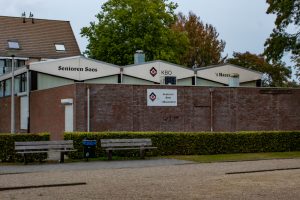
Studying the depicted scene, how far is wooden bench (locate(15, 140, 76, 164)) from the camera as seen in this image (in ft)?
65.5

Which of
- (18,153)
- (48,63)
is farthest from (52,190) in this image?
(48,63)

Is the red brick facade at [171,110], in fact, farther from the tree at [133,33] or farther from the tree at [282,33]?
the tree at [133,33]

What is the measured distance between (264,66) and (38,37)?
25.1m

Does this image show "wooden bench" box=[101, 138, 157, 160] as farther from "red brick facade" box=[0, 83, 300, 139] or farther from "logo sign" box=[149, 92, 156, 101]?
"logo sign" box=[149, 92, 156, 101]

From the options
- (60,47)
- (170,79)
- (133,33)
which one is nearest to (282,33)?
(170,79)

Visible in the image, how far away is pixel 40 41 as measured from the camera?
204ft

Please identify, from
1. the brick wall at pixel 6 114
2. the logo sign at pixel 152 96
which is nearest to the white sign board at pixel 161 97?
the logo sign at pixel 152 96

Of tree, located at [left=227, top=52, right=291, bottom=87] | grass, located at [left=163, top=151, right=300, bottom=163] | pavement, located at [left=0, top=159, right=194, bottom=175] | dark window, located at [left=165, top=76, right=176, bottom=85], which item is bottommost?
pavement, located at [left=0, top=159, right=194, bottom=175]

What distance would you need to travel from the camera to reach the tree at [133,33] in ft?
162

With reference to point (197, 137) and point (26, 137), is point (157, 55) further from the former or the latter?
point (26, 137)

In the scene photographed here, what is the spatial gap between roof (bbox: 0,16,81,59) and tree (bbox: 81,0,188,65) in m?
11.3

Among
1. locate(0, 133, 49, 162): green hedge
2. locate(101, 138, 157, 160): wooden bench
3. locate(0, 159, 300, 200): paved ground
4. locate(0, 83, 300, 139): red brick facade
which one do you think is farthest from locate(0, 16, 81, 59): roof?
locate(0, 159, 300, 200): paved ground

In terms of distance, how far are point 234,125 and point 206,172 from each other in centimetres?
1450

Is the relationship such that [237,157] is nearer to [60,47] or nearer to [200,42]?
[200,42]
